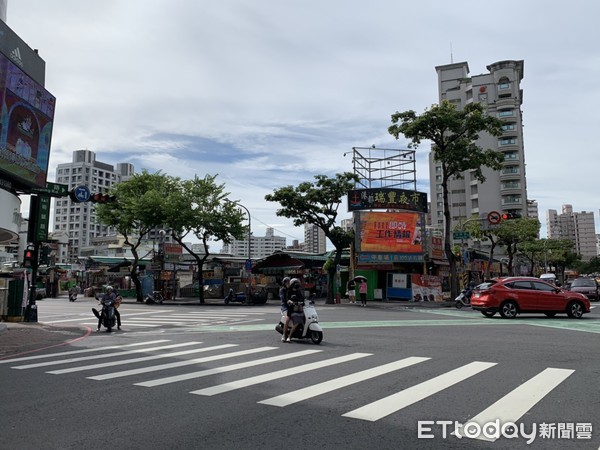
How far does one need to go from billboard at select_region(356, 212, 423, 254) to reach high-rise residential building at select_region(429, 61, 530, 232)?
1792 inches

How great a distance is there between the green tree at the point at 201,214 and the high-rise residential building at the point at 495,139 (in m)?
50.9

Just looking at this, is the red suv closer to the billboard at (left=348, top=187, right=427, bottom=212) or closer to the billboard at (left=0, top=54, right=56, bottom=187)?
the billboard at (left=348, top=187, right=427, bottom=212)

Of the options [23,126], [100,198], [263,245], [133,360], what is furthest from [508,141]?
[133,360]

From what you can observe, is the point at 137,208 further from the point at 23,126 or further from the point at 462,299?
the point at 462,299

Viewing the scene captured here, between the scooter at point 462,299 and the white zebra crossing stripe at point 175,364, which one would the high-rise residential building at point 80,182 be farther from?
the white zebra crossing stripe at point 175,364

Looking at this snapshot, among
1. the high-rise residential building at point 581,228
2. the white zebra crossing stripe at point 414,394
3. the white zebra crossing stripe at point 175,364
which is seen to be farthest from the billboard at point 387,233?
the high-rise residential building at point 581,228

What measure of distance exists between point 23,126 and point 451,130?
25.0m

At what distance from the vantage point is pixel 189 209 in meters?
37.1

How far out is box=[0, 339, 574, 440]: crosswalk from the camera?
6215 mm

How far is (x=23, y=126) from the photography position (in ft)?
59.5

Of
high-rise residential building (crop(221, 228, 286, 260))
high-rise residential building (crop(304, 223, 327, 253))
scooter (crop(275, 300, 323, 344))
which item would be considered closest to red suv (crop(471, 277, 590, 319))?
scooter (crop(275, 300, 323, 344))

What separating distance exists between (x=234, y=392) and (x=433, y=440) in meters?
3.03

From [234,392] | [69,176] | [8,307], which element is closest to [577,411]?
[234,392]

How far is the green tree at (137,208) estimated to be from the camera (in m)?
38.0
